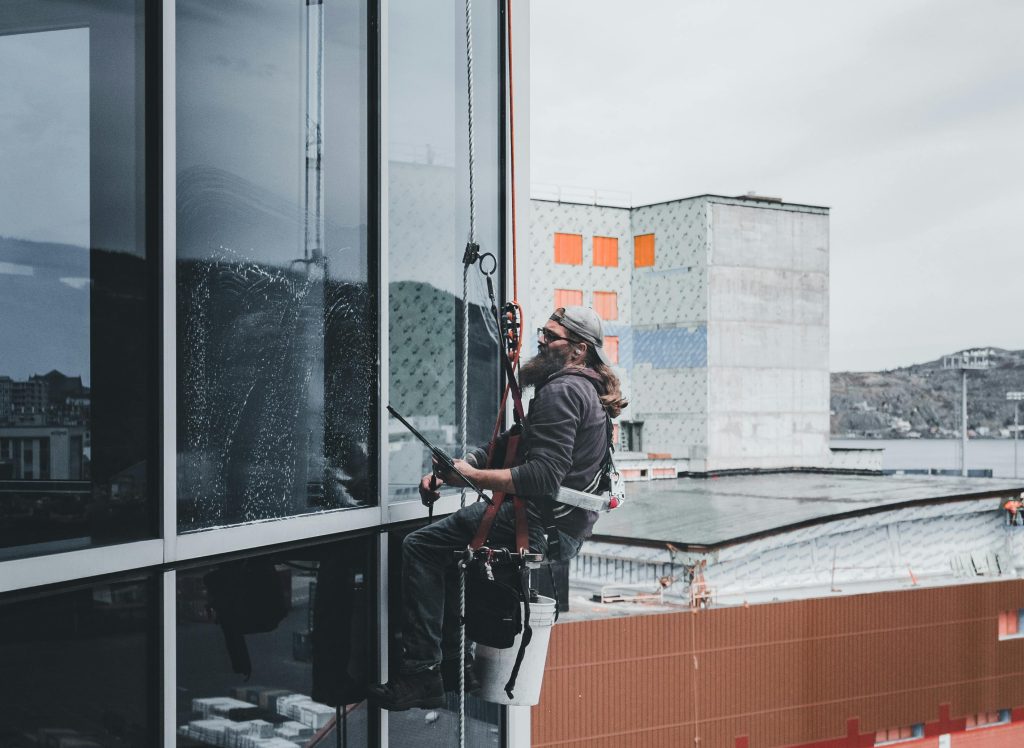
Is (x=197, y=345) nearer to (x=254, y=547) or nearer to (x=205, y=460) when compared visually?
(x=205, y=460)

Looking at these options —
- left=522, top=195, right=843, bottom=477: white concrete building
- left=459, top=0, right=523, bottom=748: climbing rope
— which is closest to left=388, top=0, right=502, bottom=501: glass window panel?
left=459, top=0, right=523, bottom=748: climbing rope

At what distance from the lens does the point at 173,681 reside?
10.4 ft

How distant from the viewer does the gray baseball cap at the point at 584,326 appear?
4570mm

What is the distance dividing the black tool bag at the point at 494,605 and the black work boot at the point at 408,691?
26 cm

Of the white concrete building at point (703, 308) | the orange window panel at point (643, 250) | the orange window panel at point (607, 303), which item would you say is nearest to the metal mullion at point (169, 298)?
the white concrete building at point (703, 308)

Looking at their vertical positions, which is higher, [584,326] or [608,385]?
[584,326]

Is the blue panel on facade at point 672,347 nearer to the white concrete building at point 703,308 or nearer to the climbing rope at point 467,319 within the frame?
the white concrete building at point 703,308

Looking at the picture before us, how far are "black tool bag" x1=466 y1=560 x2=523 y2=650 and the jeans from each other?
0.12 metres

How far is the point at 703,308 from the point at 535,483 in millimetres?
37159

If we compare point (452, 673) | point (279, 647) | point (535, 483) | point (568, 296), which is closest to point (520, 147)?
point (535, 483)

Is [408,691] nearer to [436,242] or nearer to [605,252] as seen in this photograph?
[436,242]

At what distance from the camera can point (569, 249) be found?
39.9 m

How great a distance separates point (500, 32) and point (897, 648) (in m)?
13.7

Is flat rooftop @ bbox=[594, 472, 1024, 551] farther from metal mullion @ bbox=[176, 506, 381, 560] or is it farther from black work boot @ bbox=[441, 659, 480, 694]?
metal mullion @ bbox=[176, 506, 381, 560]
